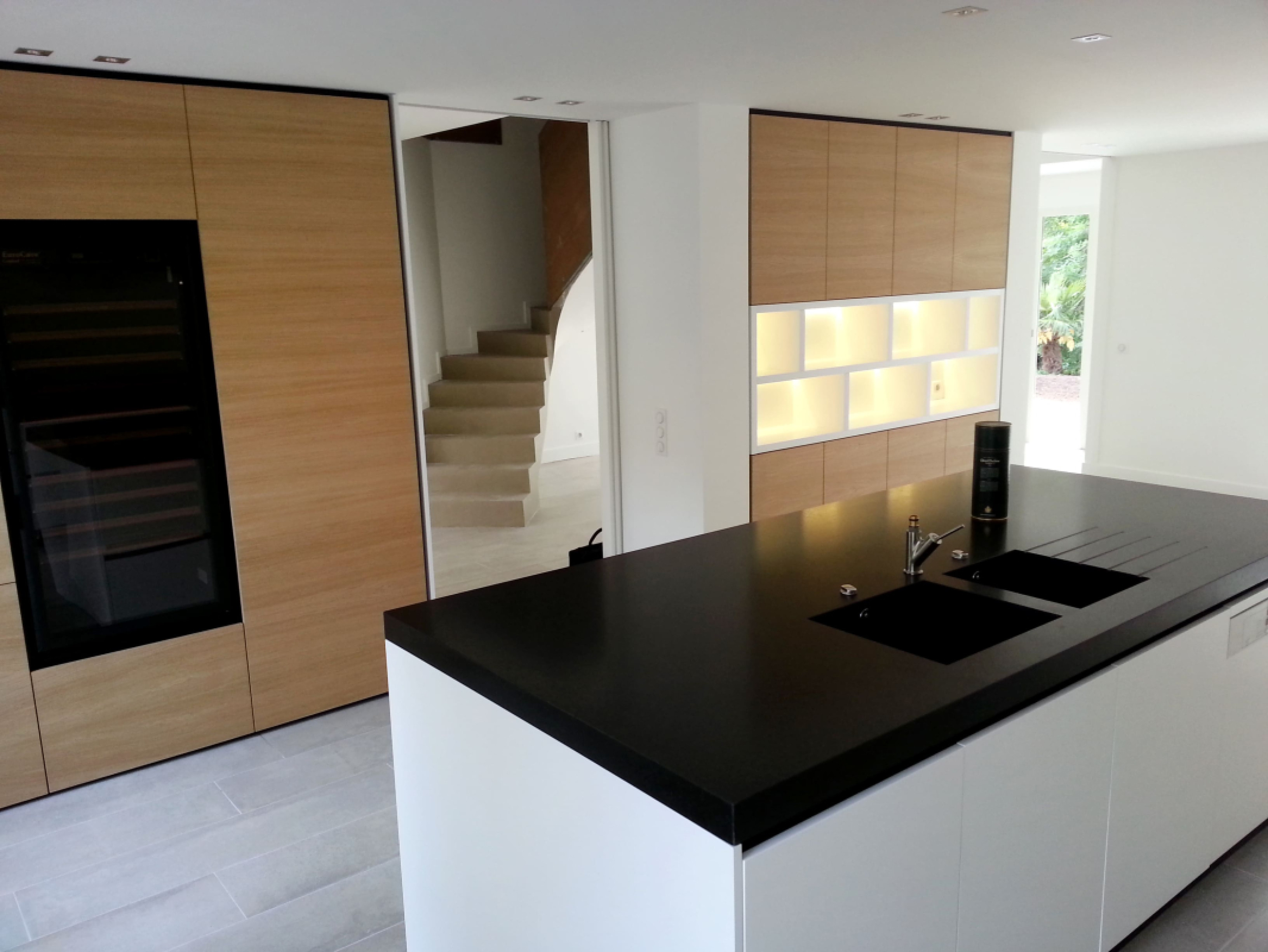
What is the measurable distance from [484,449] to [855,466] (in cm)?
276

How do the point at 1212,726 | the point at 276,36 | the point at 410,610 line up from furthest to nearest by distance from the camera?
the point at 276,36 → the point at 1212,726 → the point at 410,610

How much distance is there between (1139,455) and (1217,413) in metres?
0.64

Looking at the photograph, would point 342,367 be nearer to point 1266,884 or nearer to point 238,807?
point 238,807

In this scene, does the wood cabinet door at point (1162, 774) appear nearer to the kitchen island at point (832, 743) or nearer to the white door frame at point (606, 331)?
the kitchen island at point (832, 743)

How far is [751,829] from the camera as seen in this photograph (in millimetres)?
1272

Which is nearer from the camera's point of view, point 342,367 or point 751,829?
point 751,829

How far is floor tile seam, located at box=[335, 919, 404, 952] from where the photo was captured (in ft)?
7.79

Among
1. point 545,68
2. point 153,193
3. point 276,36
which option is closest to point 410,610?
point 276,36

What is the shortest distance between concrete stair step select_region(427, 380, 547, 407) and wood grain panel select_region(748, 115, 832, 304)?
279 centimetres

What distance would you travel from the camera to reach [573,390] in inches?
345

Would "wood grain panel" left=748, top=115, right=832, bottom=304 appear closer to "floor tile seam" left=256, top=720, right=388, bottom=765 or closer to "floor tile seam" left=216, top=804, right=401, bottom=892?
"floor tile seam" left=256, top=720, right=388, bottom=765

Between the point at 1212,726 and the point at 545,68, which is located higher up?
the point at 545,68

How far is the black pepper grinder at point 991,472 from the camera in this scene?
2686mm

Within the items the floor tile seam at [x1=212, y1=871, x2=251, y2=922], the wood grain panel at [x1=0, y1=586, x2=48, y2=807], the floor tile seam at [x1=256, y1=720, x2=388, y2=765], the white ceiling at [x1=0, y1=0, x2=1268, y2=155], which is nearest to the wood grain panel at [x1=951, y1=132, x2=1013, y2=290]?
the white ceiling at [x1=0, y1=0, x2=1268, y2=155]
